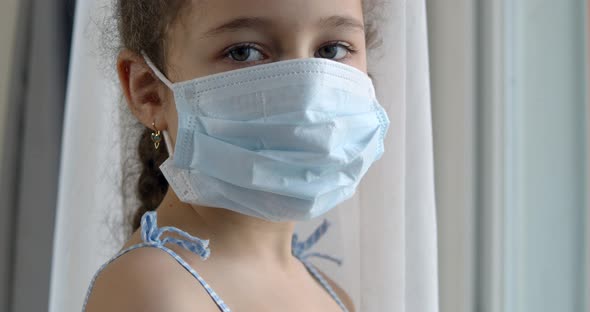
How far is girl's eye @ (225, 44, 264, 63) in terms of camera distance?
100cm

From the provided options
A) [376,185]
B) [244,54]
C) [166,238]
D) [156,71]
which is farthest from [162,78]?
[376,185]

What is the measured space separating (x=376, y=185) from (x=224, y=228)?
0.34 meters

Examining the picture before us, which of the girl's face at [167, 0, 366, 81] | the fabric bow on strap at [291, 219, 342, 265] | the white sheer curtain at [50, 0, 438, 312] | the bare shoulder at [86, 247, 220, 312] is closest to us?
the bare shoulder at [86, 247, 220, 312]

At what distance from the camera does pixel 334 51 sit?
1061 millimetres

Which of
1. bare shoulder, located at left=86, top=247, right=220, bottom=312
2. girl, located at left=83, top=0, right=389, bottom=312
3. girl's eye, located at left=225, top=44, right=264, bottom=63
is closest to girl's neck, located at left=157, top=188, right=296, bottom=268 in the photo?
girl, located at left=83, top=0, right=389, bottom=312

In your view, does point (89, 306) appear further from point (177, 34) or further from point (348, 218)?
point (348, 218)

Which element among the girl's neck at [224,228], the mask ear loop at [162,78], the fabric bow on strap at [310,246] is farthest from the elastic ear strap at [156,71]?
the fabric bow on strap at [310,246]

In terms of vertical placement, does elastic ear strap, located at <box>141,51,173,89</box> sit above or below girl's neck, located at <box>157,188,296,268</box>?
above

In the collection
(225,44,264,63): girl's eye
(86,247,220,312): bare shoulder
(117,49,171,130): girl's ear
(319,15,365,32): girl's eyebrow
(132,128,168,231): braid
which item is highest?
(319,15,365,32): girl's eyebrow

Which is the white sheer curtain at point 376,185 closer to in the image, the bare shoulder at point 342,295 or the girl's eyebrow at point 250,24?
the bare shoulder at point 342,295

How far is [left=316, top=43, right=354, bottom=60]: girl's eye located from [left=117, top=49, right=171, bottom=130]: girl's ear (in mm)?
232

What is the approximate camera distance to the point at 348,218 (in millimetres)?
1402

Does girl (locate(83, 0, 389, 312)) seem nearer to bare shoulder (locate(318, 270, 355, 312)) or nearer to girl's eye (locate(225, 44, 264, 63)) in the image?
girl's eye (locate(225, 44, 264, 63))

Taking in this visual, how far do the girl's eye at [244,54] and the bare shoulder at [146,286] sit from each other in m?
0.28
